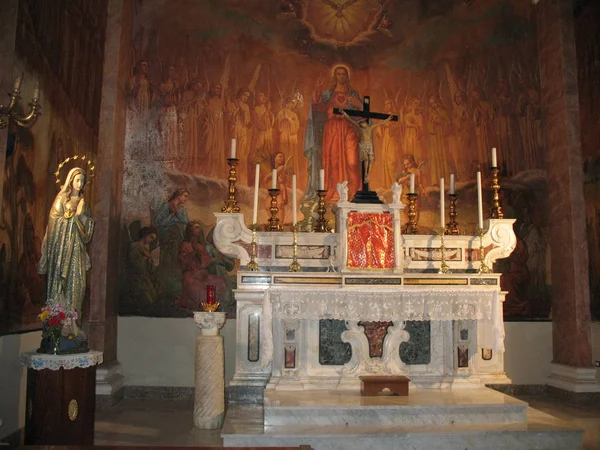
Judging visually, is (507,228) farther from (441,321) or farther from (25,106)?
(25,106)

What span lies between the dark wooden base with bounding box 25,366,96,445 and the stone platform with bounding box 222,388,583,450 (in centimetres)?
158

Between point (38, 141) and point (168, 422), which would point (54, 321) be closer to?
point (38, 141)

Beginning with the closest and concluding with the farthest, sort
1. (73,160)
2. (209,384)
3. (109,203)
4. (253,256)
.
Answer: (209,384) < (73,160) < (253,256) < (109,203)

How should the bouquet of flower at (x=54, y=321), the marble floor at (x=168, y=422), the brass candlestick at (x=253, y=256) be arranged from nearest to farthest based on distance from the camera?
the bouquet of flower at (x=54, y=321)
the marble floor at (x=168, y=422)
the brass candlestick at (x=253, y=256)

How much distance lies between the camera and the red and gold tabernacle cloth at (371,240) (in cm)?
827

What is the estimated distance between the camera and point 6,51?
232 inches

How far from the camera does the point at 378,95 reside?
11.2m

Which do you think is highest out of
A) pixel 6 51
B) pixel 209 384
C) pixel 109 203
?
pixel 6 51

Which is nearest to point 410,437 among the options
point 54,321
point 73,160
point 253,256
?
point 253,256

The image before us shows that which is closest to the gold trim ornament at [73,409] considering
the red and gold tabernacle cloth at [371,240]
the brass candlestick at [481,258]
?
the red and gold tabernacle cloth at [371,240]

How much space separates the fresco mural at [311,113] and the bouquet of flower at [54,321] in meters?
4.15

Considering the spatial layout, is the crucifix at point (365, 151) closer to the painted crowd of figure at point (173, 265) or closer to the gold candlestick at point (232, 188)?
the gold candlestick at point (232, 188)

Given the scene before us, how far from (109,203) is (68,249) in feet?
11.0

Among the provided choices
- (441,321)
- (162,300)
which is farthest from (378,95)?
(162,300)
